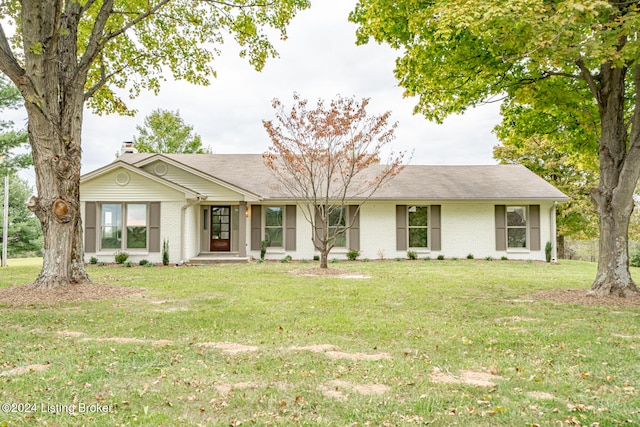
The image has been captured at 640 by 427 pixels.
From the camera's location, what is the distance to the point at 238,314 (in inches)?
250

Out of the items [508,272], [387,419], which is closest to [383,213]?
[508,272]

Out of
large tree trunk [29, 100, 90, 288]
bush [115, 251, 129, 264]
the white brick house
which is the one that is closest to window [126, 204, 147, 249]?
bush [115, 251, 129, 264]

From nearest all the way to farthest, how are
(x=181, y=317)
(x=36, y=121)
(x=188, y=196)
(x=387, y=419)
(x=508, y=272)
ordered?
(x=387, y=419), (x=181, y=317), (x=36, y=121), (x=508, y=272), (x=188, y=196)

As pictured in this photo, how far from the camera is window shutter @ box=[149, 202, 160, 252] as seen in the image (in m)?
15.0

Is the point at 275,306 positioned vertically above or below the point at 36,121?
below

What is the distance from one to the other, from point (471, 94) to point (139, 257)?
1243 centimetres

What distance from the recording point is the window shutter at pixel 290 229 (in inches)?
666

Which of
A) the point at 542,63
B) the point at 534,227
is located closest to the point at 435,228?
the point at 534,227

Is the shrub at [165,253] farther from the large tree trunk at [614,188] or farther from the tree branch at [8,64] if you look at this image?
the large tree trunk at [614,188]

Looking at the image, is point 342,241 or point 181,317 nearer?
point 181,317

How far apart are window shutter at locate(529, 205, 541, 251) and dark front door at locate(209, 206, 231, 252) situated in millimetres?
12799

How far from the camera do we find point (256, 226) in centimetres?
1695

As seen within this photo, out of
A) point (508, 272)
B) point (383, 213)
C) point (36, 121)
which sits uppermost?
point (36, 121)

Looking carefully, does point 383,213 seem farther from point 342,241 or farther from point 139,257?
point 139,257
